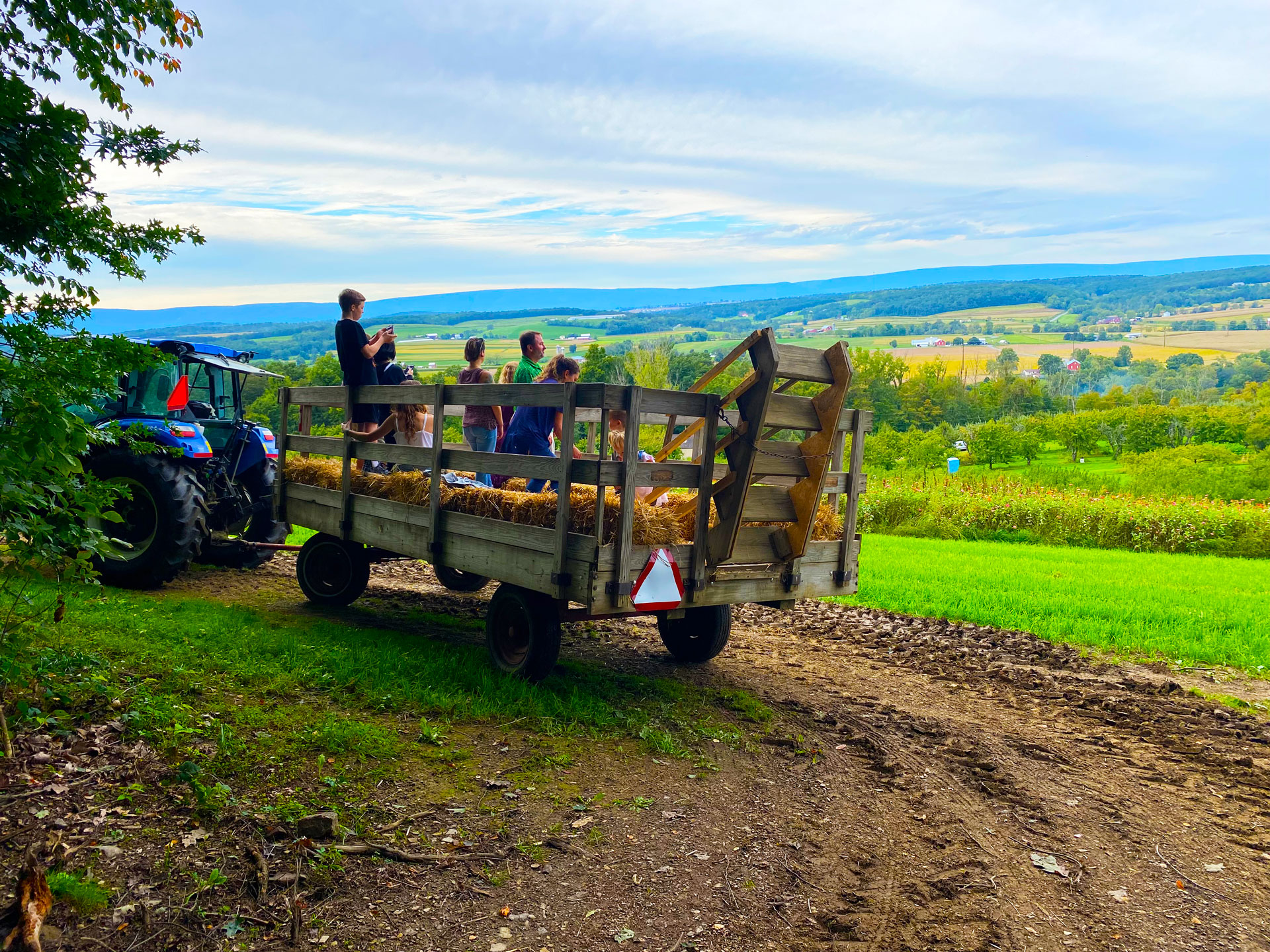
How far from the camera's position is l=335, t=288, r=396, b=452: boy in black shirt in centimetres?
815

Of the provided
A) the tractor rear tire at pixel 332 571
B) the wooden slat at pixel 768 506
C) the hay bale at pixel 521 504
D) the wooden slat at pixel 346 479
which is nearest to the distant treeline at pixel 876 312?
the tractor rear tire at pixel 332 571

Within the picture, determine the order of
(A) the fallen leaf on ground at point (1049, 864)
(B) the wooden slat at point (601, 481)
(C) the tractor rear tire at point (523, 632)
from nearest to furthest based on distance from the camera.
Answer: (A) the fallen leaf on ground at point (1049, 864)
(B) the wooden slat at point (601, 481)
(C) the tractor rear tire at point (523, 632)

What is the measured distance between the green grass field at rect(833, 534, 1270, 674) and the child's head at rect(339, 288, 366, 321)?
6907mm

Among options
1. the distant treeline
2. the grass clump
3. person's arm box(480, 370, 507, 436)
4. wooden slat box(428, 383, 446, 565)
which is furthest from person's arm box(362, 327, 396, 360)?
the distant treeline

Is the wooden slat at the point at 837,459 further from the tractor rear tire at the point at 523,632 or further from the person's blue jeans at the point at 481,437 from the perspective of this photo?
the person's blue jeans at the point at 481,437

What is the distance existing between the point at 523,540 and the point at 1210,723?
5.14 m

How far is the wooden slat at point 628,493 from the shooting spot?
550cm

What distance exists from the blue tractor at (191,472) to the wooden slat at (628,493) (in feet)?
14.2

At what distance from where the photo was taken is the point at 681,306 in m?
140

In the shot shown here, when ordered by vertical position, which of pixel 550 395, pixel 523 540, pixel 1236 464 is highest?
pixel 550 395

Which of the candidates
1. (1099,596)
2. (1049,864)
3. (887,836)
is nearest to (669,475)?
(887,836)

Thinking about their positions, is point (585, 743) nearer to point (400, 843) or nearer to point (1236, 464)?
point (400, 843)

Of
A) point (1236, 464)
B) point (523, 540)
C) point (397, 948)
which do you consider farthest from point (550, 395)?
point (1236, 464)

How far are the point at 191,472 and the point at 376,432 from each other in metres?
2.79
